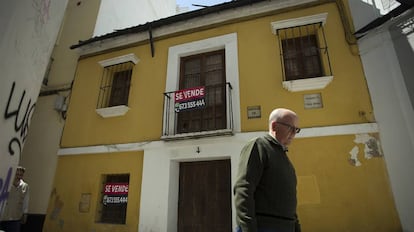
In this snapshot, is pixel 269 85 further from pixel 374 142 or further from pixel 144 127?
pixel 144 127

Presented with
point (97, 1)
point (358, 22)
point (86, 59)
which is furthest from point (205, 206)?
point (97, 1)

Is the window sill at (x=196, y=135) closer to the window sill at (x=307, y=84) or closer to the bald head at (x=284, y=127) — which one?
the window sill at (x=307, y=84)

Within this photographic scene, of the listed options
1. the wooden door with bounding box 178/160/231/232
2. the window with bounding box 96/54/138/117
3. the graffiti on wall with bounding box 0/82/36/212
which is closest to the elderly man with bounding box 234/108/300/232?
the graffiti on wall with bounding box 0/82/36/212

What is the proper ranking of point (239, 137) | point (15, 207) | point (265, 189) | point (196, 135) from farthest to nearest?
1. point (196, 135)
2. point (239, 137)
3. point (15, 207)
4. point (265, 189)

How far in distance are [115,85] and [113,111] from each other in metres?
1.07

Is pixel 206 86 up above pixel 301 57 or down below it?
below

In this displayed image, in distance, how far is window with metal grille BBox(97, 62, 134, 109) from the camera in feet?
22.7

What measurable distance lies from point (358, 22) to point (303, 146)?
9.62 ft

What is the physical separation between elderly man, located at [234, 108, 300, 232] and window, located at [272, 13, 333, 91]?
3413 millimetres

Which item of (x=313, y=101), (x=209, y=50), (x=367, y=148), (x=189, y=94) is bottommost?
(x=367, y=148)

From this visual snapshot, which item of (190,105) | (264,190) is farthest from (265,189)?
(190,105)

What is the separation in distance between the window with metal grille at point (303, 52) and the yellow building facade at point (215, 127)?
36mm

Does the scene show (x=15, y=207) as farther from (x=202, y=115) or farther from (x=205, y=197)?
(x=202, y=115)

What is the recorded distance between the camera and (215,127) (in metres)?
5.72
